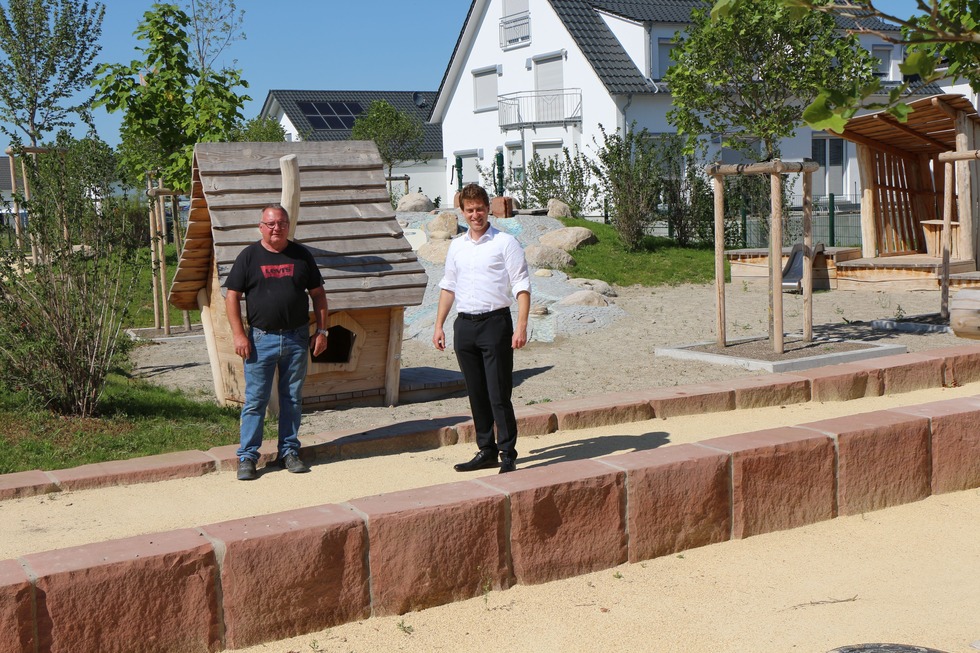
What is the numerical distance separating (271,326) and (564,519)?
2.60 metres

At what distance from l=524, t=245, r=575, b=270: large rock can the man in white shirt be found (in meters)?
11.3

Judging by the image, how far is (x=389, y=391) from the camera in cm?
912

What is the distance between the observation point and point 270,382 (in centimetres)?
688

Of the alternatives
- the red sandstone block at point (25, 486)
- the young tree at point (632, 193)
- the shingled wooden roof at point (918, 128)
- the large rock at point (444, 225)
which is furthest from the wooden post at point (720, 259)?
the young tree at point (632, 193)

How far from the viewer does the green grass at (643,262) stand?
18.4 m

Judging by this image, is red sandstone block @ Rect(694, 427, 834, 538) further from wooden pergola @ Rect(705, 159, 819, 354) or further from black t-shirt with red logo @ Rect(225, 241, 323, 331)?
wooden pergola @ Rect(705, 159, 819, 354)

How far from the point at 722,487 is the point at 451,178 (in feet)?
112

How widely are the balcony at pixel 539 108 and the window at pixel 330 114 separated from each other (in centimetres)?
1250

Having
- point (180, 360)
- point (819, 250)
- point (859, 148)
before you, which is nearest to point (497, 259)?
point (180, 360)

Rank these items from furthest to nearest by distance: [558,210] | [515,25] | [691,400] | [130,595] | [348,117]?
[348,117], [515,25], [558,210], [691,400], [130,595]

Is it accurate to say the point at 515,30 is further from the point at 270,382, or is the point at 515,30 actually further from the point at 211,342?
the point at 270,382

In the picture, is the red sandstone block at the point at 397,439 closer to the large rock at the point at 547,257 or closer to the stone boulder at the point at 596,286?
the stone boulder at the point at 596,286

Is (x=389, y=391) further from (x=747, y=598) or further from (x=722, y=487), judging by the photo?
(x=747, y=598)

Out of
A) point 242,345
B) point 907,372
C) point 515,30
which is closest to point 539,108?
point 515,30
